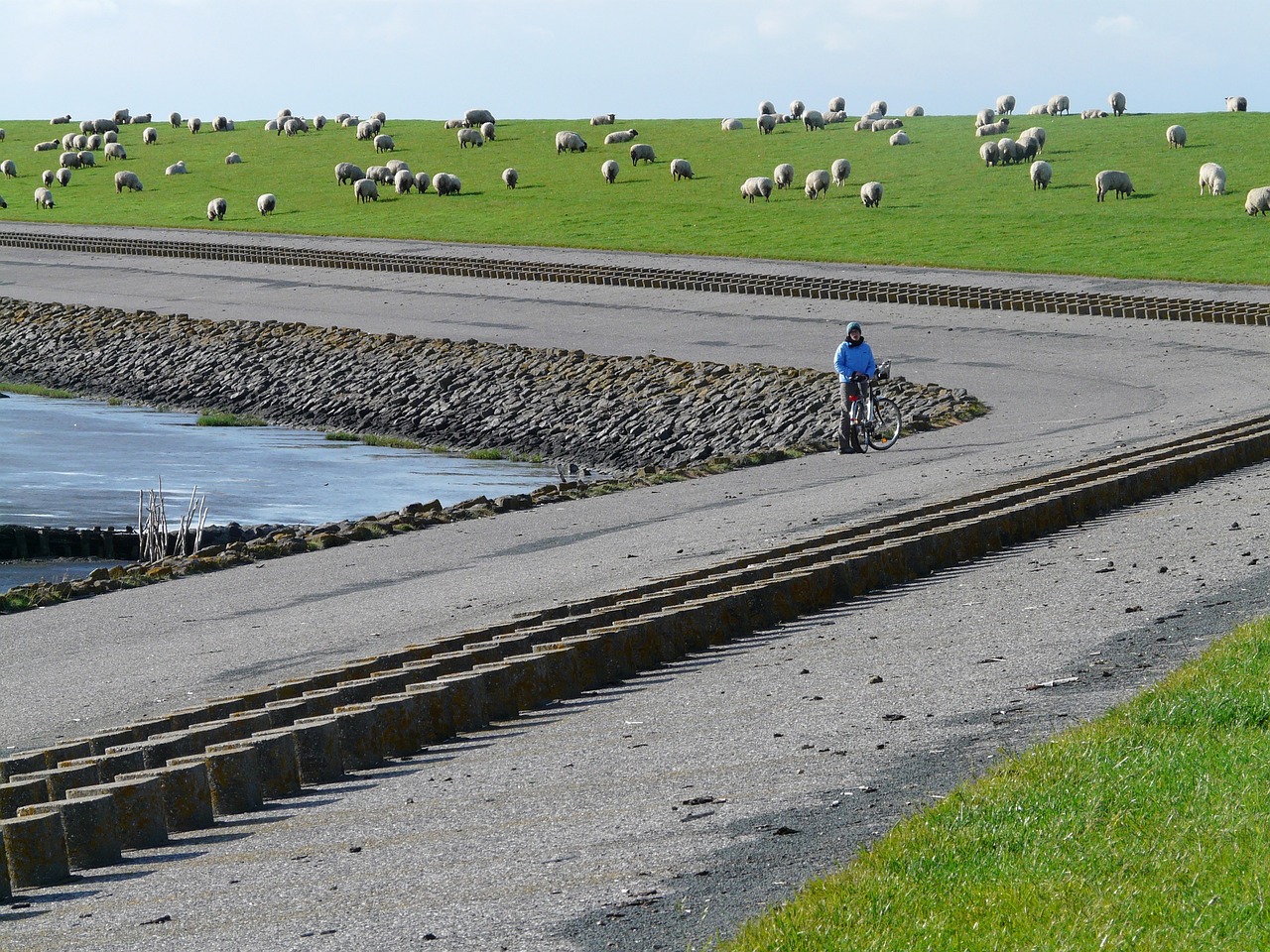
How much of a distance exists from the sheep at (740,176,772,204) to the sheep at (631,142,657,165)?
51.0 feet

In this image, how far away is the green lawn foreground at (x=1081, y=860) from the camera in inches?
207

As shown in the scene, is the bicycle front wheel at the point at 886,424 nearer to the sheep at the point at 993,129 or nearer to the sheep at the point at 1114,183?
the sheep at the point at 1114,183

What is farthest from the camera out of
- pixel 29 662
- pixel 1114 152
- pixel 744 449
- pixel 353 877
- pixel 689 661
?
pixel 1114 152

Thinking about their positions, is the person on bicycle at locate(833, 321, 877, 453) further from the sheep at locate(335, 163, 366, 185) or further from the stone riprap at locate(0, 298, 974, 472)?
the sheep at locate(335, 163, 366, 185)

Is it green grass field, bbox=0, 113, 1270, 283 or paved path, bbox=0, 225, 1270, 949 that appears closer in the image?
paved path, bbox=0, 225, 1270, 949

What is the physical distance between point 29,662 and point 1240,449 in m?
14.0

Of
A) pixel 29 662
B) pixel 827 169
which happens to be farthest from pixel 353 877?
pixel 827 169

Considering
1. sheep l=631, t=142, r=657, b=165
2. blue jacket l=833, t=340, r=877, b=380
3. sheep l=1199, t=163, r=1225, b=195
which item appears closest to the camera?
blue jacket l=833, t=340, r=877, b=380

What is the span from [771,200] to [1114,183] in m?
14.1

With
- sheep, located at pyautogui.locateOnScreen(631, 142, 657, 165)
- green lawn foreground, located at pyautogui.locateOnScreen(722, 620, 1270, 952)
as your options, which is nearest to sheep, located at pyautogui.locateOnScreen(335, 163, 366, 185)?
sheep, located at pyautogui.locateOnScreen(631, 142, 657, 165)

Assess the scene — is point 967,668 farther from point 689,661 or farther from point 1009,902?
point 1009,902

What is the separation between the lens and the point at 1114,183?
63125mm

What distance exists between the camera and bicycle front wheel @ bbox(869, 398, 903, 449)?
26.1m

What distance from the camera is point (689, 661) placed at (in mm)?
11289
